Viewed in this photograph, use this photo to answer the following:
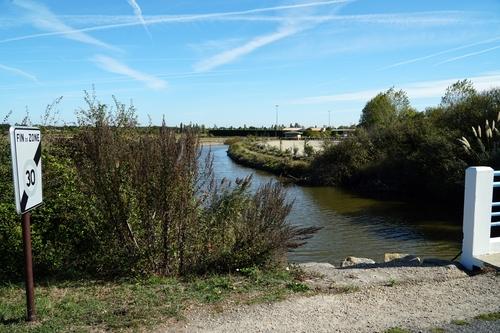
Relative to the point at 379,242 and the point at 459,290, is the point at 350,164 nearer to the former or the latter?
the point at 379,242

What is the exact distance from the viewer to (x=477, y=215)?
6742 mm

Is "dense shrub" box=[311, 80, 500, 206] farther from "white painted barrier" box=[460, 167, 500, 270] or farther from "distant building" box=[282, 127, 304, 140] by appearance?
"distant building" box=[282, 127, 304, 140]

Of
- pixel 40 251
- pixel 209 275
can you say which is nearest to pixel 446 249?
pixel 209 275

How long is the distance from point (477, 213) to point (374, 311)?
270 centimetres

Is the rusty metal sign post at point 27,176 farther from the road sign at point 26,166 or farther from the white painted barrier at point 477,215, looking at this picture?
the white painted barrier at point 477,215

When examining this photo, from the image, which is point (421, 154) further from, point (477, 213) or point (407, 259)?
point (477, 213)

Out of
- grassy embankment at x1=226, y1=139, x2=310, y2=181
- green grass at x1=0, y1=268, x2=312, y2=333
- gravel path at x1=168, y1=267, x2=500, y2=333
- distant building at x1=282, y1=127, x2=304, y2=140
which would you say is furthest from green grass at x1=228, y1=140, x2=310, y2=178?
distant building at x1=282, y1=127, x2=304, y2=140

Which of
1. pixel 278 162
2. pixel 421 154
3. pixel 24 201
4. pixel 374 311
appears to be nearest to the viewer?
pixel 24 201

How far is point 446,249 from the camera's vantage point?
15.7 m

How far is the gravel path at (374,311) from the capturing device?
4664mm

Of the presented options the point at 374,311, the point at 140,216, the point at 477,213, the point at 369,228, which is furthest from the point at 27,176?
the point at 369,228

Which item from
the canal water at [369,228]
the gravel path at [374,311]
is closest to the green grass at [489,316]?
the gravel path at [374,311]

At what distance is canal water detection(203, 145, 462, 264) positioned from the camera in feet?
49.6

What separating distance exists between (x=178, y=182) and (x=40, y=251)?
2.28m
